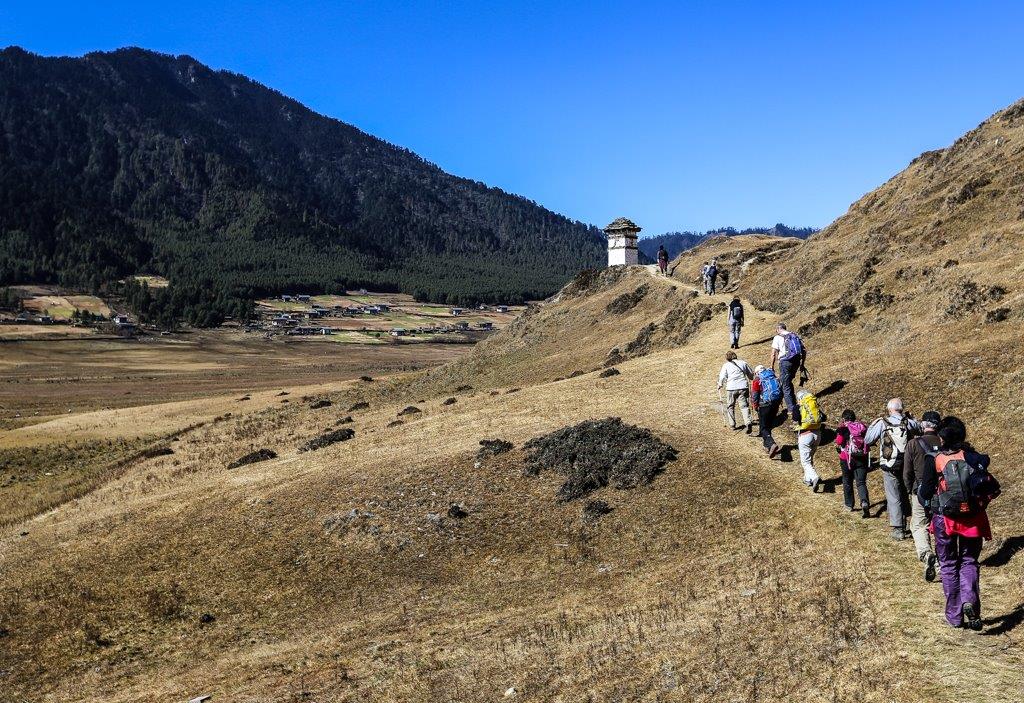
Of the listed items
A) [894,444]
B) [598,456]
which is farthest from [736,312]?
[894,444]

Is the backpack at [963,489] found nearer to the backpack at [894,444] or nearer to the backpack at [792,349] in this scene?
the backpack at [894,444]

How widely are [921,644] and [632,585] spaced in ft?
18.8

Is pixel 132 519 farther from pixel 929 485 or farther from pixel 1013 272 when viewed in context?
pixel 1013 272

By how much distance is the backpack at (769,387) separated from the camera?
62.8 feet

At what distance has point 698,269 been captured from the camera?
70438mm

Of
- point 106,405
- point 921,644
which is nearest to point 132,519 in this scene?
point 921,644

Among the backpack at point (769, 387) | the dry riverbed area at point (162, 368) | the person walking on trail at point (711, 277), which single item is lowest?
the dry riverbed area at point (162, 368)

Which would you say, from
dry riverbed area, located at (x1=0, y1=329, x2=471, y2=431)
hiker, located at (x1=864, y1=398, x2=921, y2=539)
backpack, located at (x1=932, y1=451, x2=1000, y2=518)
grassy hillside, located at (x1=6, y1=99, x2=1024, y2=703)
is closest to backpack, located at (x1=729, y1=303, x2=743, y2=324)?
grassy hillside, located at (x1=6, y1=99, x2=1024, y2=703)

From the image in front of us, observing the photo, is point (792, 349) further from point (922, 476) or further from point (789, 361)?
point (922, 476)

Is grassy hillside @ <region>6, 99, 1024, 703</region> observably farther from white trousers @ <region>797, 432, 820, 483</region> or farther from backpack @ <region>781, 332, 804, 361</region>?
backpack @ <region>781, 332, 804, 361</region>

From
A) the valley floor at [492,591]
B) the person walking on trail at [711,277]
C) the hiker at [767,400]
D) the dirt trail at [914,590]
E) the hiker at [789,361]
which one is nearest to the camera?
the dirt trail at [914,590]

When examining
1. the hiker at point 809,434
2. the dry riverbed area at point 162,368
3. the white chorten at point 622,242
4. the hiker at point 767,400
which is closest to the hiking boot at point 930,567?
the hiker at point 809,434

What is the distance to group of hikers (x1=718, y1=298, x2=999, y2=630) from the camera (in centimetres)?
945

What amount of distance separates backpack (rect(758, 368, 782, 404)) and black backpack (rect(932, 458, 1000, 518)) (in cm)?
957
